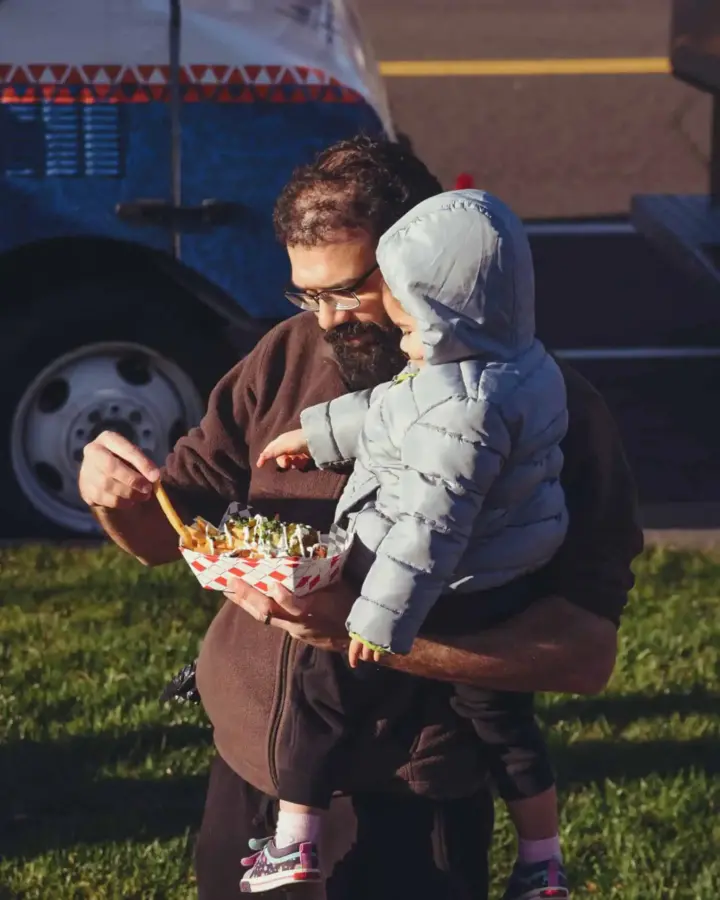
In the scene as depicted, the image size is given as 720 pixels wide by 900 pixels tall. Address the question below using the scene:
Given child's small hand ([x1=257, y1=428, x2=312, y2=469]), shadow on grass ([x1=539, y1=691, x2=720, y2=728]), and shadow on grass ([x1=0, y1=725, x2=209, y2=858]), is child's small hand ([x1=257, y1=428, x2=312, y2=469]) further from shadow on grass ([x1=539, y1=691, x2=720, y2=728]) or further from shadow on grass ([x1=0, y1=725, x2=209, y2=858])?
shadow on grass ([x1=539, y1=691, x2=720, y2=728])

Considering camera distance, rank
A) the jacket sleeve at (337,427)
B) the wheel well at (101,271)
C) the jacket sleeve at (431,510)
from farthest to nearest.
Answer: the wheel well at (101,271) → the jacket sleeve at (337,427) → the jacket sleeve at (431,510)

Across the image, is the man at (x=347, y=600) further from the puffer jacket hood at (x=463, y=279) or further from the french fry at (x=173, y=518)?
the puffer jacket hood at (x=463, y=279)

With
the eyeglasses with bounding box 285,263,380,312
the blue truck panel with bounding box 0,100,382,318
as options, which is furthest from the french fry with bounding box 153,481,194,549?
the blue truck panel with bounding box 0,100,382,318

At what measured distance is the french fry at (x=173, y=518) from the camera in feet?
7.51

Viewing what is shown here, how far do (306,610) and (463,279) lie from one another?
496 millimetres

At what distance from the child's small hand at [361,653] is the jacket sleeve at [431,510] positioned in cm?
2

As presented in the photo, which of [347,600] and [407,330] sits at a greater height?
[407,330]

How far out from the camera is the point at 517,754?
258 centimetres

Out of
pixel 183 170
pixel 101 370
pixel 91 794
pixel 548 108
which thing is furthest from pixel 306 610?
pixel 548 108

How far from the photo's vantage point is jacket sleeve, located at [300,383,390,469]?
7.79 feet

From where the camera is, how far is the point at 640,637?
5445mm

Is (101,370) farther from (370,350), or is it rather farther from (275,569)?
(275,569)

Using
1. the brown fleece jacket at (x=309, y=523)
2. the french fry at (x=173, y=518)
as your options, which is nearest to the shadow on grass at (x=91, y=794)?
the brown fleece jacket at (x=309, y=523)

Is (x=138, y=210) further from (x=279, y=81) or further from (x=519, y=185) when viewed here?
(x=519, y=185)
